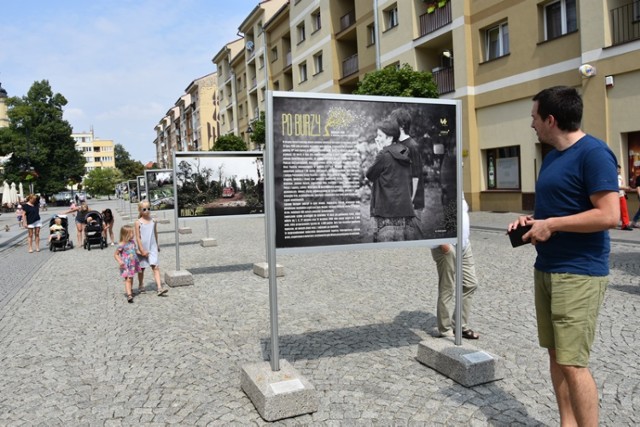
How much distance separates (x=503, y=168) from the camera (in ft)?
67.8

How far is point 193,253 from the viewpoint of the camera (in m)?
12.9

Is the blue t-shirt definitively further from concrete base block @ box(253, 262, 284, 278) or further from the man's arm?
concrete base block @ box(253, 262, 284, 278)

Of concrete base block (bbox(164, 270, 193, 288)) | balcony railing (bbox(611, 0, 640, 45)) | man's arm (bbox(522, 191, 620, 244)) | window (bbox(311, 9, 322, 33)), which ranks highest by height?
window (bbox(311, 9, 322, 33))

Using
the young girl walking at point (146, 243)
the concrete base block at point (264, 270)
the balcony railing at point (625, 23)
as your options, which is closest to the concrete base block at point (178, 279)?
the young girl walking at point (146, 243)

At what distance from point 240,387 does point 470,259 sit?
2.34 m

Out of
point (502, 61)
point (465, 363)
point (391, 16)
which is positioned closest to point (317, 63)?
point (391, 16)

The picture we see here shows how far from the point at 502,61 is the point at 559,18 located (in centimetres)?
258

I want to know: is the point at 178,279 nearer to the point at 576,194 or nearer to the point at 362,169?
the point at 362,169

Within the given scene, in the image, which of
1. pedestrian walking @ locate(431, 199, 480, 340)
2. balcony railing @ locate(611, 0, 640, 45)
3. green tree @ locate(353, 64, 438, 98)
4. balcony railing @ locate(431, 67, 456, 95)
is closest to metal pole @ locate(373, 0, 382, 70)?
balcony railing @ locate(431, 67, 456, 95)

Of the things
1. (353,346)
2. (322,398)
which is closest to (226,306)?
(353,346)

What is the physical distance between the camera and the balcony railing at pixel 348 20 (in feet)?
100

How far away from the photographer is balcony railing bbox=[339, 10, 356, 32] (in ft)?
100

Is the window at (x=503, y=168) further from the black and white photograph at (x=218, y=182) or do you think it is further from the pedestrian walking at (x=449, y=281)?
the pedestrian walking at (x=449, y=281)

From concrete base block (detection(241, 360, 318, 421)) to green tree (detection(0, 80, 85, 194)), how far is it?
69212 millimetres
